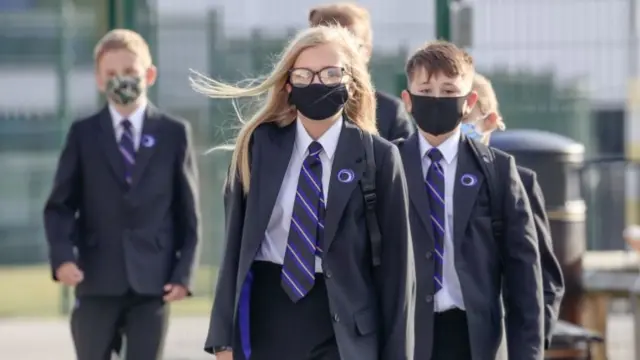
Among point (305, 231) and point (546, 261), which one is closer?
point (305, 231)

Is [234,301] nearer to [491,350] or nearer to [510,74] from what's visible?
[491,350]

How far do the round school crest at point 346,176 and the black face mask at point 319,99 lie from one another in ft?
0.60

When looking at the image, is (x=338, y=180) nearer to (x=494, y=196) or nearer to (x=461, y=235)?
(x=461, y=235)

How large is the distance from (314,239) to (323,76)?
50 centimetres

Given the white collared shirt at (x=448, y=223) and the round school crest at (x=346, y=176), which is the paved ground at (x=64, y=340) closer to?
the white collared shirt at (x=448, y=223)

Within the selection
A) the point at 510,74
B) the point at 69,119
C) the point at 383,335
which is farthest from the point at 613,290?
the point at 69,119

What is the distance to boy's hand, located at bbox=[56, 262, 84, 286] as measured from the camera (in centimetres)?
629

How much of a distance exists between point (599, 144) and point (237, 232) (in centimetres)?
587

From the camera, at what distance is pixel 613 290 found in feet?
23.6

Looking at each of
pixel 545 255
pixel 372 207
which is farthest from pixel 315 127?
pixel 545 255

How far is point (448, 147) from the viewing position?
4.98 m

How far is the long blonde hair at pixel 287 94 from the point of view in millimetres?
4336

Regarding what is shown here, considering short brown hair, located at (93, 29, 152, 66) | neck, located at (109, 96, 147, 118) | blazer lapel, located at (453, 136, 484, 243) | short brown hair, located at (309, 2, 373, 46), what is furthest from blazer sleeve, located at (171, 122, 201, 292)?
blazer lapel, located at (453, 136, 484, 243)

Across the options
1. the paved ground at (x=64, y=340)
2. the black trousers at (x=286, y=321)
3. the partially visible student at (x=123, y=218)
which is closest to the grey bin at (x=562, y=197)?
the partially visible student at (x=123, y=218)
